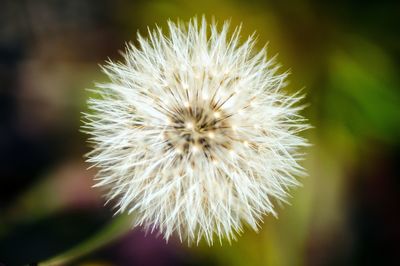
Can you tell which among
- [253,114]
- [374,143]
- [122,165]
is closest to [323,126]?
[374,143]

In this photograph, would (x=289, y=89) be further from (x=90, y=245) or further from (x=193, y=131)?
(x=90, y=245)

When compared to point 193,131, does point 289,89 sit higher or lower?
higher

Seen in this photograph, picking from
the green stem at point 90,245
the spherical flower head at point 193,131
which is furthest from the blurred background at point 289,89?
the spherical flower head at point 193,131

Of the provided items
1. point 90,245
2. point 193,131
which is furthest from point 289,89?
point 90,245

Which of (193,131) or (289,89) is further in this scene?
(289,89)

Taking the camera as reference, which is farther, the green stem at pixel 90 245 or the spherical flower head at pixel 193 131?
the green stem at pixel 90 245

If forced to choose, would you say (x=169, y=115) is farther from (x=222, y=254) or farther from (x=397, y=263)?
(x=397, y=263)

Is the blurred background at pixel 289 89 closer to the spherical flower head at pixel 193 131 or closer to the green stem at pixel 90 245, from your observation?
the green stem at pixel 90 245
